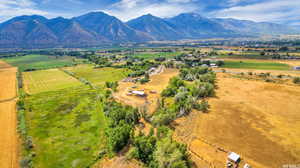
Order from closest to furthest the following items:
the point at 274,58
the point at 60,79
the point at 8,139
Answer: the point at 8,139, the point at 60,79, the point at 274,58

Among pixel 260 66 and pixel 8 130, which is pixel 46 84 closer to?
pixel 8 130

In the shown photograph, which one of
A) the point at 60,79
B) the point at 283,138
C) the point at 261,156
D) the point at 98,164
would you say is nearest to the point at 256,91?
the point at 283,138

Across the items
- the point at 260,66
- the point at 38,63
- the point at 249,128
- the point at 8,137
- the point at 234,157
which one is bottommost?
the point at 8,137

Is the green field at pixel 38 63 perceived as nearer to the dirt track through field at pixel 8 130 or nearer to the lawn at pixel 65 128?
the dirt track through field at pixel 8 130

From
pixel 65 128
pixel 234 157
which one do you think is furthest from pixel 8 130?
pixel 234 157

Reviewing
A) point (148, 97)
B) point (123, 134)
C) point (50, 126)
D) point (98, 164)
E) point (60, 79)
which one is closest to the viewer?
point (98, 164)

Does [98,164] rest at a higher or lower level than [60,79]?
lower

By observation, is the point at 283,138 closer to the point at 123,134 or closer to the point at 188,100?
the point at 188,100

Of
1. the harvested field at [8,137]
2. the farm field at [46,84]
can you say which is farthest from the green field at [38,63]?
the harvested field at [8,137]
